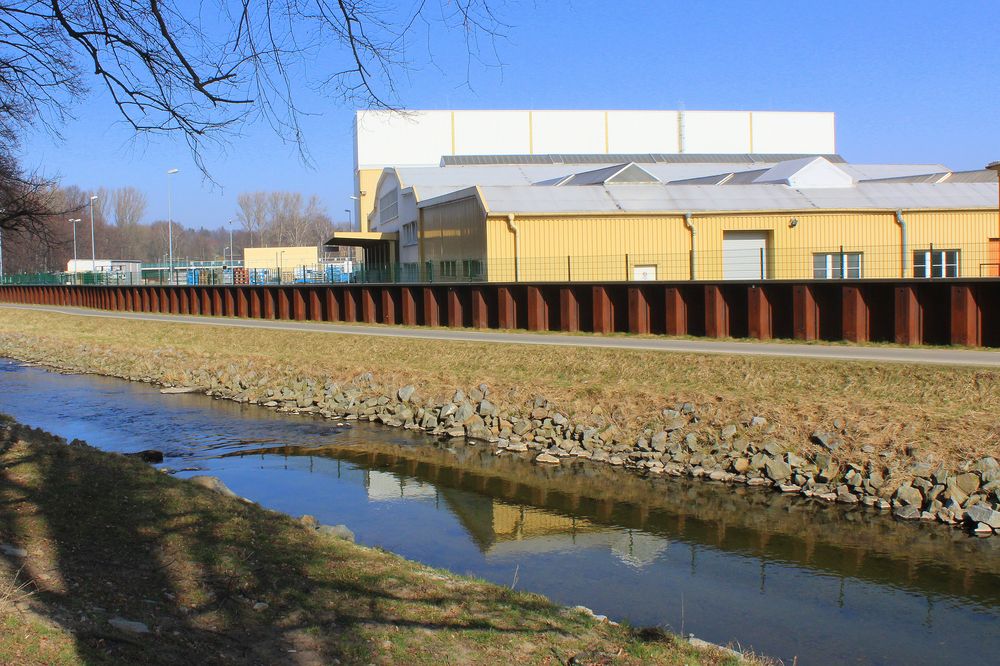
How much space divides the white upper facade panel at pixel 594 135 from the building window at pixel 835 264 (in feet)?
151

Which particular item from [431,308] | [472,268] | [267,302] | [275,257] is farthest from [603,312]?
[275,257]

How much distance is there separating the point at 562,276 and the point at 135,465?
1014 inches

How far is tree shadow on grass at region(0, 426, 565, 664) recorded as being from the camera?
652 cm

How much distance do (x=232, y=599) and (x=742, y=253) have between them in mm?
33357

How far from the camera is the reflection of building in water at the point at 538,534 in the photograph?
12.9 metres

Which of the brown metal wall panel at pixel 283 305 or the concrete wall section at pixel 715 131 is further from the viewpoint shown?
→ the concrete wall section at pixel 715 131

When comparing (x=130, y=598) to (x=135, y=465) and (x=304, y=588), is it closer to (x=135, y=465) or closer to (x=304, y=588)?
(x=304, y=588)

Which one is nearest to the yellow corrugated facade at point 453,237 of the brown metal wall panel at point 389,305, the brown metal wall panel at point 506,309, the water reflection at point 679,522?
the brown metal wall panel at point 389,305

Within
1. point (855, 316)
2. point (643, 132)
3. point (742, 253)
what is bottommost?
point (855, 316)

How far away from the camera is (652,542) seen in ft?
43.5

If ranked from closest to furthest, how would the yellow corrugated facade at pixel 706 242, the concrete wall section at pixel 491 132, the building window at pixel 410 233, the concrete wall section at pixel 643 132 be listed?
1. the yellow corrugated facade at pixel 706 242
2. the building window at pixel 410 233
3. the concrete wall section at pixel 491 132
4. the concrete wall section at pixel 643 132

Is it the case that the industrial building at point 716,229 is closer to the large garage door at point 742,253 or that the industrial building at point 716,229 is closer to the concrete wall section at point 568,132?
the large garage door at point 742,253

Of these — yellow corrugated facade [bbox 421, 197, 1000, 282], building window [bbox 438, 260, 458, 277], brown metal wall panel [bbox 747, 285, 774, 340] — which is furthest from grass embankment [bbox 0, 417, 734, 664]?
building window [bbox 438, 260, 458, 277]

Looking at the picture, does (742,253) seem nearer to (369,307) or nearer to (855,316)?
(369,307)
